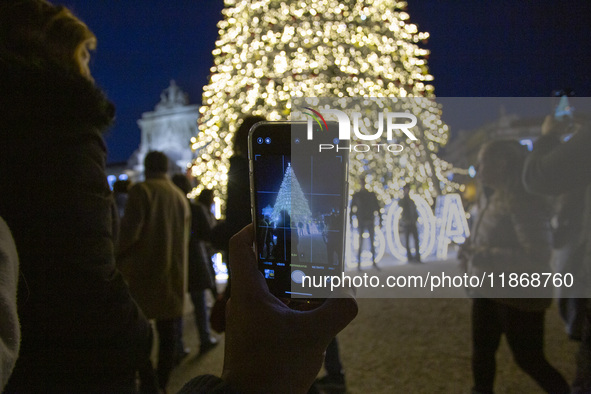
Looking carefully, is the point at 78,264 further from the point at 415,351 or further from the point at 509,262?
the point at 415,351

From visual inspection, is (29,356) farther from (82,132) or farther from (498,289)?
(498,289)

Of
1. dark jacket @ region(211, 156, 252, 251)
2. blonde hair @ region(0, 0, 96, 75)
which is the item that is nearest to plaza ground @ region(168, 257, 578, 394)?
dark jacket @ region(211, 156, 252, 251)

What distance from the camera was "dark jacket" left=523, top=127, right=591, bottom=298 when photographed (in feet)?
6.34

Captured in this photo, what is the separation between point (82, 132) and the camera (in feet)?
3.30

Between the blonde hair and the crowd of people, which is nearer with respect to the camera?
the crowd of people

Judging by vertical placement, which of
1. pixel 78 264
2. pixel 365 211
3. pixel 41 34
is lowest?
pixel 365 211

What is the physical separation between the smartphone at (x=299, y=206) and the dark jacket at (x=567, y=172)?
1.58m

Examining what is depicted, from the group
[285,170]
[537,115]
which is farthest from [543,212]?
[285,170]

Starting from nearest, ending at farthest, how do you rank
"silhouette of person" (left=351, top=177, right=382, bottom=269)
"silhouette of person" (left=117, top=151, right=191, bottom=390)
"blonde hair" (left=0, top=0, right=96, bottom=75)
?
"blonde hair" (left=0, top=0, right=96, bottom=75)
"silhouette of person" (left=117, top=151, right=191, bottom=390)
"silhouette of person" (left=351, top=177, right=382, bottom=269)

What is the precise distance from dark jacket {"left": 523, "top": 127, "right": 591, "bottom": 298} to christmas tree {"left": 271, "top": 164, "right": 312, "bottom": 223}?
1695mm

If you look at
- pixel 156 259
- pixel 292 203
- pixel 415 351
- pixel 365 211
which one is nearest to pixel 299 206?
pixel 292 203

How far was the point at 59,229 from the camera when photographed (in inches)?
36.2

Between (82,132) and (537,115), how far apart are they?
2.98 metres

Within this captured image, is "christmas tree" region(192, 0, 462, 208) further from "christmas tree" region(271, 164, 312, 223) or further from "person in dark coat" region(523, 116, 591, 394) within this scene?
"christmas tree" region(271, 164, 312, 223)
